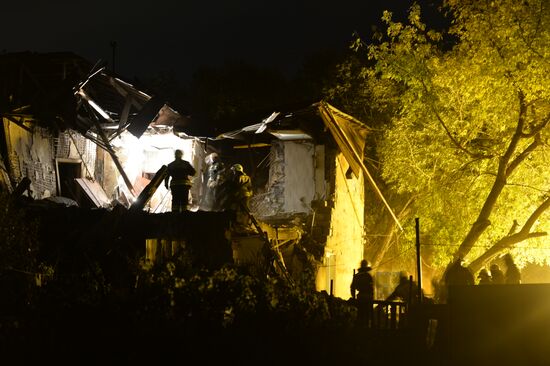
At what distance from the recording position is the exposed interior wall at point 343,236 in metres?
19.3

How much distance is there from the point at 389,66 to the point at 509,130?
390 cm

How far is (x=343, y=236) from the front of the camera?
20.7 metres

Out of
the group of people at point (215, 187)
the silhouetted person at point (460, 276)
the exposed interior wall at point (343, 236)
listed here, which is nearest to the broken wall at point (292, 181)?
the exposed interior wall at point (343, 236)

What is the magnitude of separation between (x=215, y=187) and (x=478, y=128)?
7.55 metres

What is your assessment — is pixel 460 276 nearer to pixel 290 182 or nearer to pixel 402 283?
pixel 402 283

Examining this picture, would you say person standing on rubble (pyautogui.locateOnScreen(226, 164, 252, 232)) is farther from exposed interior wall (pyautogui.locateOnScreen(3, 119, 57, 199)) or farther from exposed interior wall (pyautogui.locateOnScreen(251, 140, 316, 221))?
exposed interior wall (pyautogui.locateOnScreen(3, 119, 57, 199))

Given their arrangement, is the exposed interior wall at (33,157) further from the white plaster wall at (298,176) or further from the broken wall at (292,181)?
the white plaster wall at (298,176)

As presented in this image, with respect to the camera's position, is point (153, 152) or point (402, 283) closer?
point (402, 283)

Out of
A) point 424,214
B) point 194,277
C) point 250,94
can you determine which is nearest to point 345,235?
point 424,214

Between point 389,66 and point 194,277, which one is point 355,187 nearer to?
point 389,66

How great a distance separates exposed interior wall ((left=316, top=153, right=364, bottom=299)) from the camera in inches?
761

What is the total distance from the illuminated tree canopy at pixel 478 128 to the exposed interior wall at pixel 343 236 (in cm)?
143

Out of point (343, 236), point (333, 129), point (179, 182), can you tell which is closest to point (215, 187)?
point (179, 182)

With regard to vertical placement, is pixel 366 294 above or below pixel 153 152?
below
